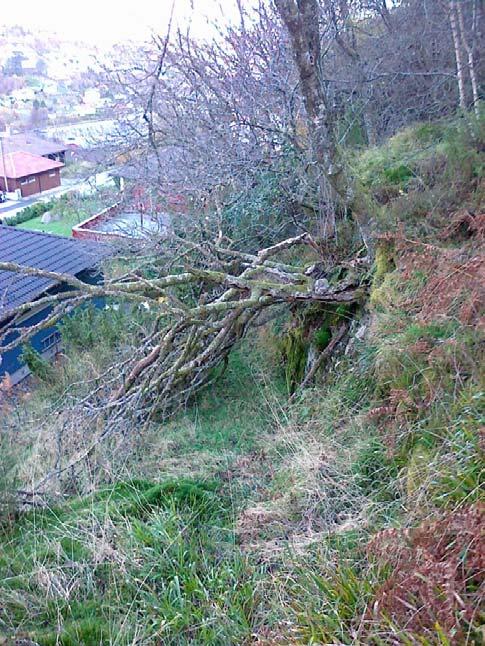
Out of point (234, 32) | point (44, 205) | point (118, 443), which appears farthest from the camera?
point (44, 205)

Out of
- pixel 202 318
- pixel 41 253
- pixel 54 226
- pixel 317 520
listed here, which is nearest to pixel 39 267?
pixel 41 253

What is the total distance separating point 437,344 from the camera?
3453 millimetres

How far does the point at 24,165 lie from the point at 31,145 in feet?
18.9

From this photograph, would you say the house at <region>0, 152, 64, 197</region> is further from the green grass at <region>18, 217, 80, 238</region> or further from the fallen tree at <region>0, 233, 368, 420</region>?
the fallen tree at <region>0, 233, 368, 420</region>

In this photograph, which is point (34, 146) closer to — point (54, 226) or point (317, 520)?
point (54, 226)

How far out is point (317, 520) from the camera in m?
3.04

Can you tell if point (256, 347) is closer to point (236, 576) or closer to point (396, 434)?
point (396, 434)

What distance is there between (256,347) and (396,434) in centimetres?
419

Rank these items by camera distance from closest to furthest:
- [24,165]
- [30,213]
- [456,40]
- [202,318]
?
[202,318] < [456,40] < [30,213] < [24,165]

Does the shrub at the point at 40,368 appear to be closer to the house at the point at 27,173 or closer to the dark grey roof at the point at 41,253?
the dark grey roof at the point at 41,253

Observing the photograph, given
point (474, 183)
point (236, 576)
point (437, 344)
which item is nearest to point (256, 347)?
point (474, 183)

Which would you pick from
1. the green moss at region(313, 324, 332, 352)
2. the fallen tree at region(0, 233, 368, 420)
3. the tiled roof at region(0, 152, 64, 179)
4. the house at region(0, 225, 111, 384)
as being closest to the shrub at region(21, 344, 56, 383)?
the fallen tree at region(0, 233, 368, 420)

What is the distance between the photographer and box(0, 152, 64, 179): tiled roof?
36.5m

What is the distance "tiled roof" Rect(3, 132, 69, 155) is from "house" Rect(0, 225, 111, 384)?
2767 cm
